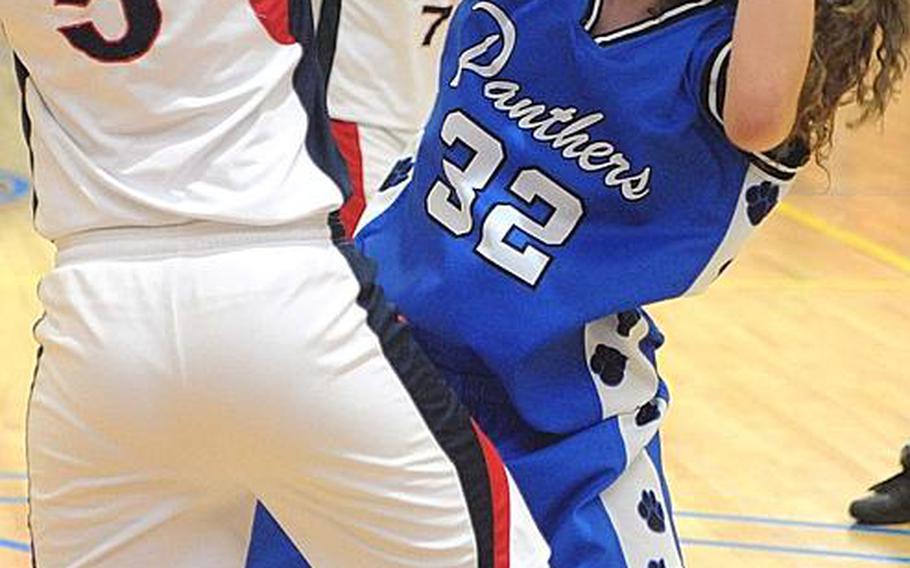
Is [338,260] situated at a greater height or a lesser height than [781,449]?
greater

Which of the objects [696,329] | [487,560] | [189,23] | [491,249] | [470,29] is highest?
[189,23]

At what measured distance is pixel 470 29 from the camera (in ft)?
5.98

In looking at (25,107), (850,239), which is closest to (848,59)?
(25,107)

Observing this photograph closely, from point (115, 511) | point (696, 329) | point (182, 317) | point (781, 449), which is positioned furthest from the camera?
point (696, 329)

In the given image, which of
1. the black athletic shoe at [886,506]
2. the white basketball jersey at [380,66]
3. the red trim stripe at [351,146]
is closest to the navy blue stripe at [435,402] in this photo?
the red trim stripe at [351,146]

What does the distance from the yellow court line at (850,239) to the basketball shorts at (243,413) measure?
383 centimetres

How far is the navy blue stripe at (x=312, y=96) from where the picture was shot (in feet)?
5.17

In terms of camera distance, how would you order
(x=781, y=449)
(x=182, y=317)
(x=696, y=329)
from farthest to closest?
(x=696, y=329)
(x=781, y=449)
(x=182, y=317)

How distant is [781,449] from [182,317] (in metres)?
2.42

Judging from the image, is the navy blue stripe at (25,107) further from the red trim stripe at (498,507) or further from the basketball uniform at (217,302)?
the red trim stripe at (498,507)

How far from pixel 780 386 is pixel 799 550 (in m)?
0.94

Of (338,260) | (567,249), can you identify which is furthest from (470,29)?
(338,260)

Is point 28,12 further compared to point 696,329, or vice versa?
point 696,329

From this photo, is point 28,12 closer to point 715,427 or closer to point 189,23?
point 189,23
